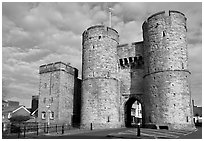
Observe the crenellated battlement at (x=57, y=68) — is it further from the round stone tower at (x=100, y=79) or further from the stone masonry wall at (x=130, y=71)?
the stone masonry wall at (x=130, y=71)

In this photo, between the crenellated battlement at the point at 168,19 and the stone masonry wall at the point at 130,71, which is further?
the stone masonry wall at the point at 130,71

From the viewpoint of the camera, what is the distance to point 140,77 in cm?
2922

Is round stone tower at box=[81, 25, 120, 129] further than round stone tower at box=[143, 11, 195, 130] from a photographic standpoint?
Yes

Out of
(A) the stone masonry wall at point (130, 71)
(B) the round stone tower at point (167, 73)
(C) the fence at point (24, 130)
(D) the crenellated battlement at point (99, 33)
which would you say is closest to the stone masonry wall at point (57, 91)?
(D) the crenellated battlement at point (99, 33)

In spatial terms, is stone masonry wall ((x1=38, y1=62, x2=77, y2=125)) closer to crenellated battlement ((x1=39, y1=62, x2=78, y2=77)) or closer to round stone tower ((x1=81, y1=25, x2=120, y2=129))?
crenellated battlement ((x1=39, y1=62, x2=78, y2=77))

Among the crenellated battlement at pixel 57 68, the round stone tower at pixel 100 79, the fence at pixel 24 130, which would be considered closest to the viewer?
the fence at pixel 24 130

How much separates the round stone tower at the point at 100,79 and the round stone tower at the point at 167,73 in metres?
4.05

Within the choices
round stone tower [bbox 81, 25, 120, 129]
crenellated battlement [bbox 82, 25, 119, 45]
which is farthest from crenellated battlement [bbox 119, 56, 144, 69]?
crenellated battlement [bbox 82, 25, 119, 45]

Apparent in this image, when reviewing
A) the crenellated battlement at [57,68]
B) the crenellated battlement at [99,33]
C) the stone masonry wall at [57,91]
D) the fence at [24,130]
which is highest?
the crenellated battlement at [99,33]

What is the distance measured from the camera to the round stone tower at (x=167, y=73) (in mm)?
23844

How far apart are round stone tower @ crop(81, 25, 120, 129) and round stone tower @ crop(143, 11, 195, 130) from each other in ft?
13.3

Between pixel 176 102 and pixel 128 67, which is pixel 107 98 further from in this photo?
pixel 176 102

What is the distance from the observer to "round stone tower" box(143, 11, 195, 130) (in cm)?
2384

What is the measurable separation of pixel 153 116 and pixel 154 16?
38.9 feet
